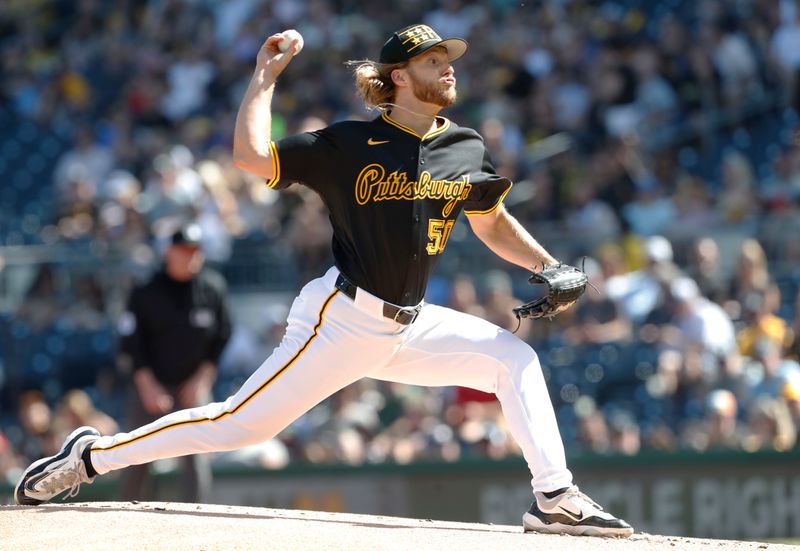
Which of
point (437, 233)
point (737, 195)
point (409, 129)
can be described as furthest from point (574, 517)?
point (737, 195)

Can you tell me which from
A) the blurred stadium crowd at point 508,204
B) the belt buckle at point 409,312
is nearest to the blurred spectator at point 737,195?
the blurred stadium crowd at point 508,204

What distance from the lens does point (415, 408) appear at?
33.5 feet

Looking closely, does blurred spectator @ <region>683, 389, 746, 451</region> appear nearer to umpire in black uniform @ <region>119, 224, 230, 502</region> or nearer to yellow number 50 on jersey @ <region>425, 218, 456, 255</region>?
umpire in black uniform @ <region>119, 224, 230, 502</region>

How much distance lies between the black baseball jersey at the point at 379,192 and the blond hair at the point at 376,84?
171 mm

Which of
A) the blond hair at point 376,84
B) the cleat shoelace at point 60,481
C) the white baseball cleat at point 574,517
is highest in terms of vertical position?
the blond hair at point 376,84

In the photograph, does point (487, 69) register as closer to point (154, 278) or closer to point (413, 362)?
point (154, 278)

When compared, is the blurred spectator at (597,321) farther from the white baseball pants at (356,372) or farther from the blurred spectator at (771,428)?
the white baseball pants at (356,372)

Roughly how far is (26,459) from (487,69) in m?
6.06

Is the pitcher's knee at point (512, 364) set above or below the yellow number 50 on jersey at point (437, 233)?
below

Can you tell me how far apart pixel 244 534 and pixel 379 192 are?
52.8 inches

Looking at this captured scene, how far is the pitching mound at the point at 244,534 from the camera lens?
4.89 meters

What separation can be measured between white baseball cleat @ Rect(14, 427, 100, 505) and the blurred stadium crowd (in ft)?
13.5

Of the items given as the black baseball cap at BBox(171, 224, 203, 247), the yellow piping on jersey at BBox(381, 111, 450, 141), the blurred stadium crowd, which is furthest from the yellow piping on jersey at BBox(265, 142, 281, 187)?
the blurred stadium crowd

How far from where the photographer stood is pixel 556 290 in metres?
5.34
